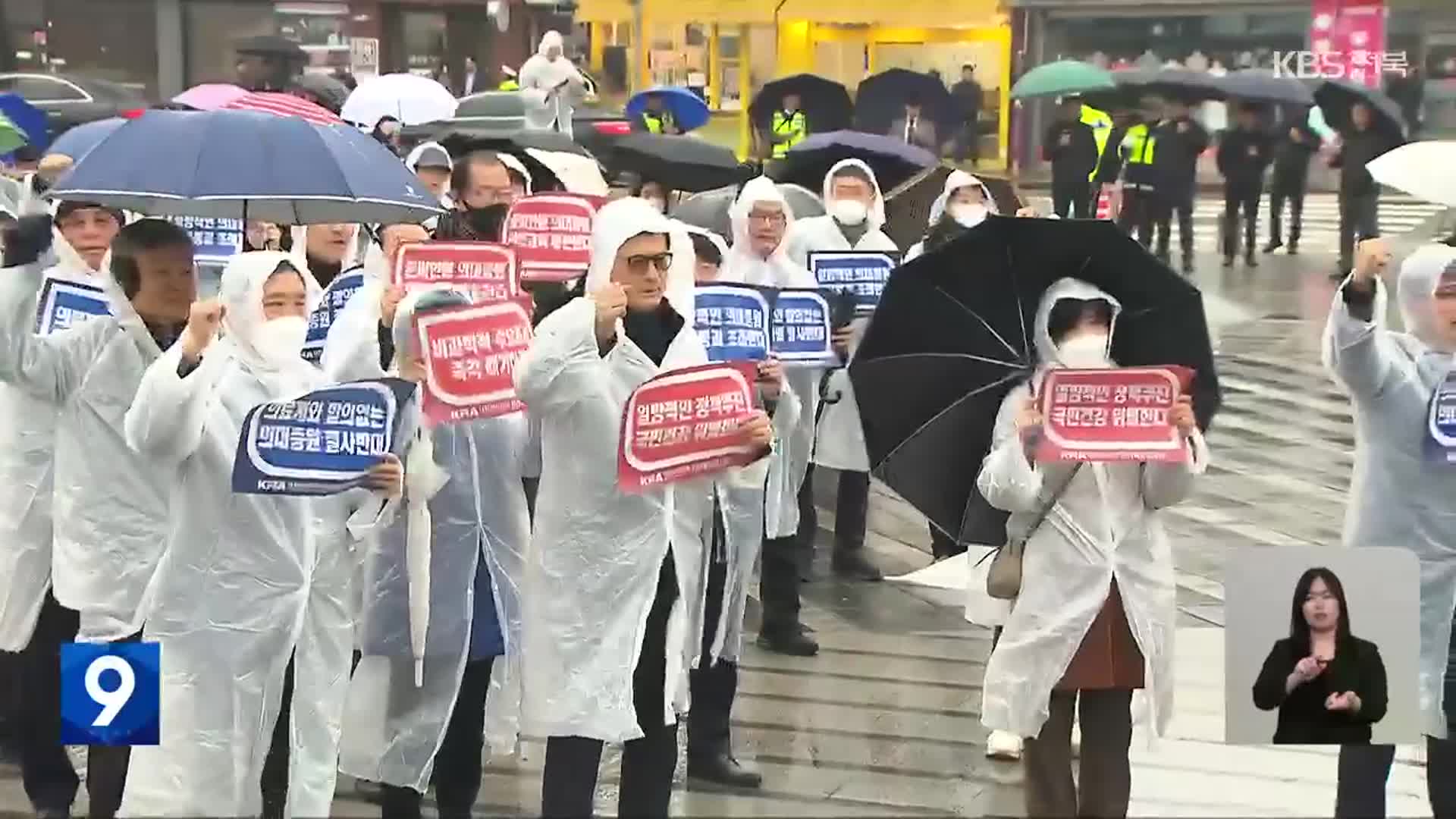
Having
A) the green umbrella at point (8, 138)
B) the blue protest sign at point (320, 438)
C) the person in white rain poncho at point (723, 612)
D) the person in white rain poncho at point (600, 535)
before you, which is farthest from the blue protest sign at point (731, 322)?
the green umbrella at point (8, 138)

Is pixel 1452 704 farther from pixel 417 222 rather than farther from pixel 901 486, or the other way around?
pixel 417 222

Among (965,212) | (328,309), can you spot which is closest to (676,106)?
(965,212)

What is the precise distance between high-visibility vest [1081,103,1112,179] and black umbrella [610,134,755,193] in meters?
7.30

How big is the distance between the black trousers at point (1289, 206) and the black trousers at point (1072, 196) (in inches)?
127

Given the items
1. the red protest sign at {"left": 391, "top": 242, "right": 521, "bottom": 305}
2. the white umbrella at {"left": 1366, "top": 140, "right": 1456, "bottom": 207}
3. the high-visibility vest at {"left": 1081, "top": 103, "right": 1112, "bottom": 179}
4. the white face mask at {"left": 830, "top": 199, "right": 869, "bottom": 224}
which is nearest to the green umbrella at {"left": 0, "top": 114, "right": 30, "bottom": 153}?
the red protest sign at {"left": 391, "top": 242, "right": 521, "bottom": 305}

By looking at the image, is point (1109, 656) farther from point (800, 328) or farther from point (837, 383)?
point (837, 383)

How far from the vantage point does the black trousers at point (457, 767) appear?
16.0ft

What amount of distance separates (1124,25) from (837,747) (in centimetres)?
1404

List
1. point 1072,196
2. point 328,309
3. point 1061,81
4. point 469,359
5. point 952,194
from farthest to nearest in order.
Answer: point 1061,81 → point 1072,196 → point 952,194 → point 328,309 → point 469,359

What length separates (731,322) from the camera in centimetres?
516

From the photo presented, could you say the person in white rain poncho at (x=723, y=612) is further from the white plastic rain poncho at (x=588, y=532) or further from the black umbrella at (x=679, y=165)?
the black umbrella at (x=679, y=165)

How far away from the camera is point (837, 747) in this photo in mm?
5965

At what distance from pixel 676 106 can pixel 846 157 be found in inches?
119

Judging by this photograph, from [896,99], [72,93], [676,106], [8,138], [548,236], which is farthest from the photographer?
[72,93]
